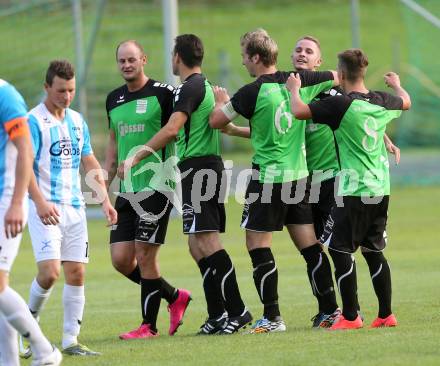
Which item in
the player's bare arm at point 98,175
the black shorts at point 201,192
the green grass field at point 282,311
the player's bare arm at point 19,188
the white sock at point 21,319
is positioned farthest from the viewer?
the black shorts at point 201,192

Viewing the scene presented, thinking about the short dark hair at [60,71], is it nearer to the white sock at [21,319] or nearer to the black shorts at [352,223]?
the white sock at [21,319]

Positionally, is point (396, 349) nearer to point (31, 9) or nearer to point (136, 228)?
point (136, 228)

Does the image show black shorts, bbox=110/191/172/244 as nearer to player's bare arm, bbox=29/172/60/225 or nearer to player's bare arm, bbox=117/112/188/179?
player's bare arm, bbox=117/112/188/179

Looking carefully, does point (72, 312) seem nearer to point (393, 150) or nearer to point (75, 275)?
point (75, 275)

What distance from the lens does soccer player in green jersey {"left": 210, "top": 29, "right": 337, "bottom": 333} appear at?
32.5ft

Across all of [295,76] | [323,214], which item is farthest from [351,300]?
[295,76]

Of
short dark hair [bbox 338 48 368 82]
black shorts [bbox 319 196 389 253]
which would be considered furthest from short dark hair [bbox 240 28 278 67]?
black shorts [bbox 319 196 389 253]

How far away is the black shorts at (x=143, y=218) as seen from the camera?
10227 millimetres

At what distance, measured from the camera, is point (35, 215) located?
9055 millimetres

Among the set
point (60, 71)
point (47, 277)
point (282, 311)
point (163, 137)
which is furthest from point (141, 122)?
point (282, 311)

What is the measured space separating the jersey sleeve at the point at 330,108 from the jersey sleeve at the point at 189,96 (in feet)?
3.63

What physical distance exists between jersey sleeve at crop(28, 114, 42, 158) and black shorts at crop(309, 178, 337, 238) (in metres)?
2.78

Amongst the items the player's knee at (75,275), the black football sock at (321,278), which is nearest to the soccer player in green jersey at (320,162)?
the black football sock at (321,278)

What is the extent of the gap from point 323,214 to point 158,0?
31.6 metres
